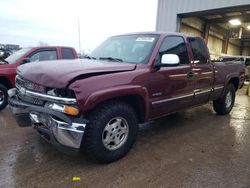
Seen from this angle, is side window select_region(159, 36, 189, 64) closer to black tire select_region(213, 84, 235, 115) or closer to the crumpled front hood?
the crumpled front hood

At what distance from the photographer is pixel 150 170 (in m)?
2.92

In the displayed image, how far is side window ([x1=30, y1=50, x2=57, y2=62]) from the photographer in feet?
19.8

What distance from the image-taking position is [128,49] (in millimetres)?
3795

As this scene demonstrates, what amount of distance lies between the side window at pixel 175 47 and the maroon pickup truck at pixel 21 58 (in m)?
3.73

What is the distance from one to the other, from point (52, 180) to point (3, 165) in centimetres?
82

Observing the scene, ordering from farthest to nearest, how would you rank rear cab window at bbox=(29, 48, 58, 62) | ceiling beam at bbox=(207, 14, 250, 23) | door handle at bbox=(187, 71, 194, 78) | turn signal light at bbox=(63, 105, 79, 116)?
ceiling beam at bbox=(207, 14, 250, 23) < rear cab window at bbox=(29, 48, 58, 62) < door handle at bbox=(187, 71, 194, 78) < turn signal light at bbox=(63, 105, 79, 116)

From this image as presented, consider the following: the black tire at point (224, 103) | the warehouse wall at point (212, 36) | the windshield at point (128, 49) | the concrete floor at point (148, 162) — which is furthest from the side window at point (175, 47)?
the warehouse wall at point (212, 36)

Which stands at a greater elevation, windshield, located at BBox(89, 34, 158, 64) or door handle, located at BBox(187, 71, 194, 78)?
windshield, located at BBox(89, 34, 158, 64)

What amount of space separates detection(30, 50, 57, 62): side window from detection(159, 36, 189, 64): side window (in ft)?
12.6

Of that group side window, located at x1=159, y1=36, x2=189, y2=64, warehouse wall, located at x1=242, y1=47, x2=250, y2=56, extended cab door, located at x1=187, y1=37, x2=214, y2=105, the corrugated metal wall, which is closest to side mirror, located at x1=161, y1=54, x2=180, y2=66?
side window, located at x1=159, y1=36, x2=189, y2=64

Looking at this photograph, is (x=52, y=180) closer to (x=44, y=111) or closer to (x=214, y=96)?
(x=44, y=111)

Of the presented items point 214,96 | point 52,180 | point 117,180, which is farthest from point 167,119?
point 52,180

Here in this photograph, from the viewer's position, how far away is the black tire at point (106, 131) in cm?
273

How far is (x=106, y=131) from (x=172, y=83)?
1.50 metres
